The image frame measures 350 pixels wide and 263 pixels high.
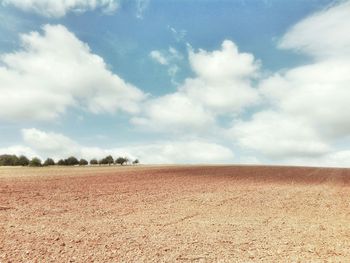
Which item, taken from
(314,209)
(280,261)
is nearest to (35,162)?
(314,209)

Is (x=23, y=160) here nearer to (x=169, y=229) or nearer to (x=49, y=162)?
(x=49, y=162)

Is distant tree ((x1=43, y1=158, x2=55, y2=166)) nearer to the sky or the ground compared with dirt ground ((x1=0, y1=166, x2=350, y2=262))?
nearer to the sky

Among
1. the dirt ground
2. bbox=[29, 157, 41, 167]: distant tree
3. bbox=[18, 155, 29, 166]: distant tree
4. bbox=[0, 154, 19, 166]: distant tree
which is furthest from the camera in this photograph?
bbox=[0, 154, 19, 166]: distant tree

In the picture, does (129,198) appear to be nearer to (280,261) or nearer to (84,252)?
(84,252)

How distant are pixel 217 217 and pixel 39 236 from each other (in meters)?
7.46

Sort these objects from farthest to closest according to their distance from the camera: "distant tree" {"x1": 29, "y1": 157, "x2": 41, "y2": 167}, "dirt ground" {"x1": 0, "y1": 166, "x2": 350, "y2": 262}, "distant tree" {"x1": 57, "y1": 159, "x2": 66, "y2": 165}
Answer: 1. "distant tree" {"x1": 57, "y1": 159, "x2": 66, "y2": 165}
2. "distant tree" {"x1": 29, "y1": 157, "x2": 41, "y2": 167}
3. "dirt ground" {"x1": 0, "y1": 166, "x2": 350, "y2": 262}

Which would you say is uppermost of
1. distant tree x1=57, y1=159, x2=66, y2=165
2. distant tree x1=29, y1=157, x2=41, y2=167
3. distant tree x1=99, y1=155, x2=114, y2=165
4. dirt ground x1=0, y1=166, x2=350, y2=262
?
distant tree x1=99, y1=155, x2=114, y2=165

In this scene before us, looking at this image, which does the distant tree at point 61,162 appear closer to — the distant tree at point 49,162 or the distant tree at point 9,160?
the distant tree at point 49,162

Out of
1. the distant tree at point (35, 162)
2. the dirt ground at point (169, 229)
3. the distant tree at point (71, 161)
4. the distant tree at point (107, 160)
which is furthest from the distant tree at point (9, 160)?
the dirt ground at point (169, 229)

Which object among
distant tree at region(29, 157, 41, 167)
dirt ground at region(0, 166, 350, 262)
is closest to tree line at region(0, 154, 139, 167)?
distant tree at region(29, 157, 41, 167)

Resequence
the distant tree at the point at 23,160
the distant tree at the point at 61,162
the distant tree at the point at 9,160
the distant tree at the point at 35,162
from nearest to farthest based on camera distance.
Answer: the distant tree at the point at 35,162 < the distant tree at the point at 23,160 < the distant tree at the point at 9,160 < the distant tree at the point at 61,162

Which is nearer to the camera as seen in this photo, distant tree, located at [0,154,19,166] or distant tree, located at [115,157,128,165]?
distant tree, located at [0,154,19,166]

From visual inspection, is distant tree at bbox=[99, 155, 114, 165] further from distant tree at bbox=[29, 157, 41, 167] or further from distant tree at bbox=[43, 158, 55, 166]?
distant tree at bbox=[29, 157, 41, 167]

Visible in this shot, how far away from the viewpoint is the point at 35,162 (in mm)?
97312
